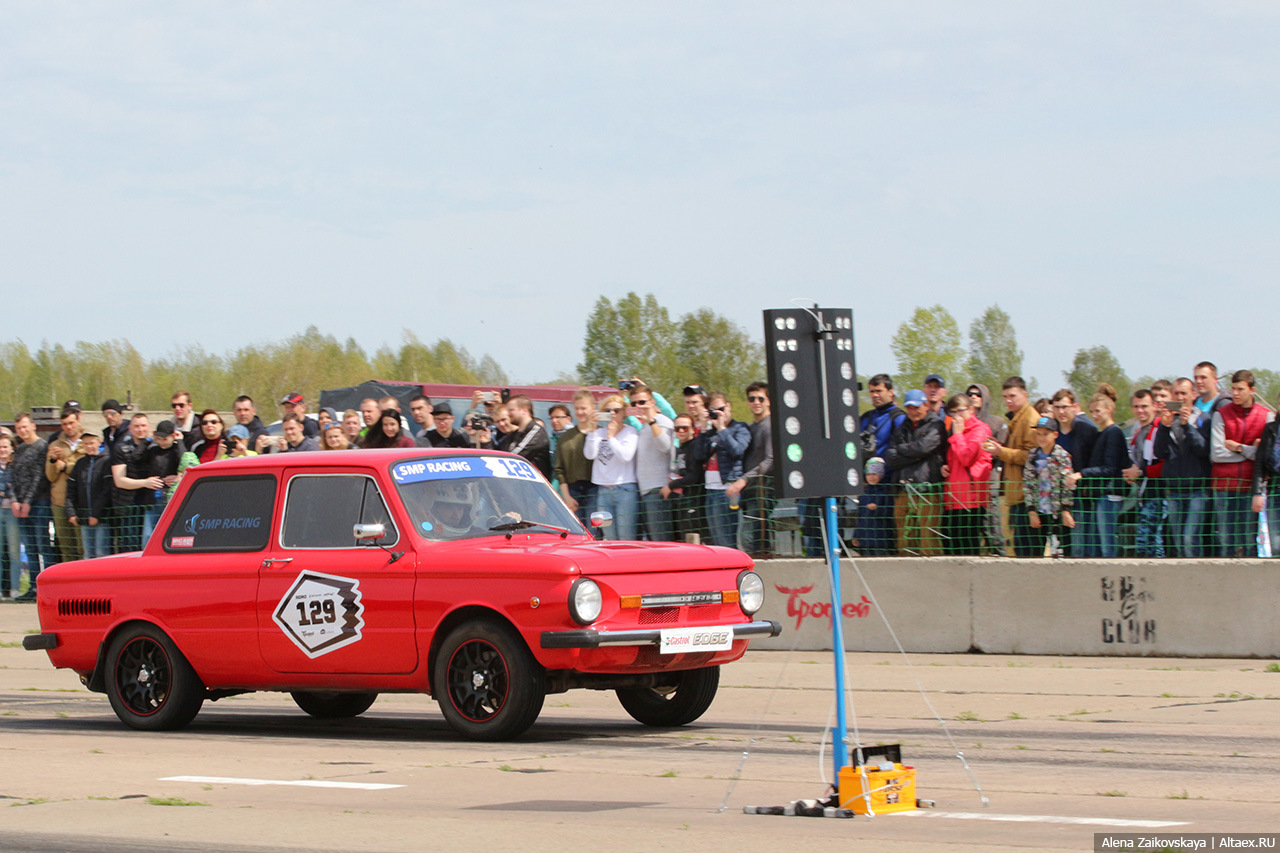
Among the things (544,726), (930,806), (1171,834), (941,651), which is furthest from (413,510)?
(941,651)

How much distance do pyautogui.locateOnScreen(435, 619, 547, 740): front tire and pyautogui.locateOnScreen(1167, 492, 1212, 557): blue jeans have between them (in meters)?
6.59

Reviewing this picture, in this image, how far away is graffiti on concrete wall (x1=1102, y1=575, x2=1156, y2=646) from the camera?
43.0 feet

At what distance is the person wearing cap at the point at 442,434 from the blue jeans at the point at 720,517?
9.28ft

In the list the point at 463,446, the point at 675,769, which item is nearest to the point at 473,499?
the point at 675,769

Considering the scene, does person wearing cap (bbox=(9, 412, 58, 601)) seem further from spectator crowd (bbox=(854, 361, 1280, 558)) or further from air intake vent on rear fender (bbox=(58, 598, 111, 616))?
spectator crowd (bbox=(854, 361, 1280, 558))

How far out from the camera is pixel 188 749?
934 cm

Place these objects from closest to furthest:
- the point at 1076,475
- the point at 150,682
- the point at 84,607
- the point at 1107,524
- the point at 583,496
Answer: the point at 150,682 < the point at 84,607 < the point at 1076,475 < the point at 1107,524 < the point at 583,496

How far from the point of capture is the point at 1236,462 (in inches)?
501

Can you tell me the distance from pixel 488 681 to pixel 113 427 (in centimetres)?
1129

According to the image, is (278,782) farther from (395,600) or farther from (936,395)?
(936,395)

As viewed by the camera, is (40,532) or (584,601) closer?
(584,601)

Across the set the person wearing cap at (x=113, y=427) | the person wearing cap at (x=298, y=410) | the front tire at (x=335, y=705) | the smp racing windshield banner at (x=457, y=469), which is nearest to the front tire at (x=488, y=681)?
the smp racing windshield banner at (x=457, y=469)

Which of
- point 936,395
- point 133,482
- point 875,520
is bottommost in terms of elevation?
point 875,520

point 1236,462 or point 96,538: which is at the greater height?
point 1236,462
